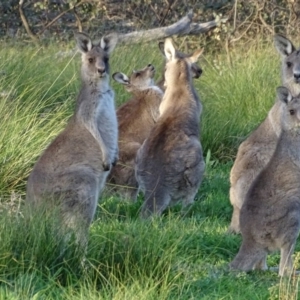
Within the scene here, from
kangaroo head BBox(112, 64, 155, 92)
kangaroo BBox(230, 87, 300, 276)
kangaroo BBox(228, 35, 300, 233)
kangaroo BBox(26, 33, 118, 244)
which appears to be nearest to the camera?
kangaroo BBox(230, 87, 300, 276)

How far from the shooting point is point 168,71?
9281mm

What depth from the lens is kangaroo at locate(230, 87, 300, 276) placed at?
6.38 metres

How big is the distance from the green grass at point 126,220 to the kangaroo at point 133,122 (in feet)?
0.90

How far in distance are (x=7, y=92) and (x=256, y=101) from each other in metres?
3.44

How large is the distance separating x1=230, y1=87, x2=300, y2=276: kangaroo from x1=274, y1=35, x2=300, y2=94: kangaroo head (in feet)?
7.15

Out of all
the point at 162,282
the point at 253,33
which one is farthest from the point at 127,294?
the point at 253,33

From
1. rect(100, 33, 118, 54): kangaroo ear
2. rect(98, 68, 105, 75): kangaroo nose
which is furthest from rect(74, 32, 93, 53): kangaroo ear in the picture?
rect(98, 68, 105, 75): kangaroo nose

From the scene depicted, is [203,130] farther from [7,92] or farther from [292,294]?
[292,294]

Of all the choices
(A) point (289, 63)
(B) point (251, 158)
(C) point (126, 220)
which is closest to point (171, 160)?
(B) point (251, 158)

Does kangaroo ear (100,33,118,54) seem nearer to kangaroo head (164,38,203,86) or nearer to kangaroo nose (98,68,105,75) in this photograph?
kangaroo nose (98,68,105,75)

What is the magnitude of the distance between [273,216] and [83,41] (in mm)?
2489

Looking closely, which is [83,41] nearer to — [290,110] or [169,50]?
[169,50]

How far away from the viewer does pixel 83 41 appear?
8.00 metres

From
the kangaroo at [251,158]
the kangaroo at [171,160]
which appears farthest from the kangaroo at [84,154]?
the kangaroo at [251,158]
